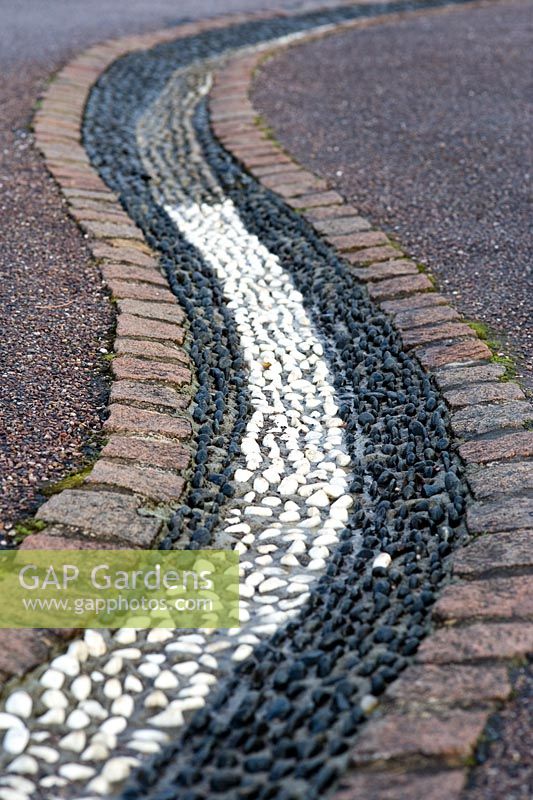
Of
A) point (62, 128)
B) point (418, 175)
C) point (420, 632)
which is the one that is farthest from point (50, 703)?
point (62, 128)

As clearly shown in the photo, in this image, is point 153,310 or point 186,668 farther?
point 153,310

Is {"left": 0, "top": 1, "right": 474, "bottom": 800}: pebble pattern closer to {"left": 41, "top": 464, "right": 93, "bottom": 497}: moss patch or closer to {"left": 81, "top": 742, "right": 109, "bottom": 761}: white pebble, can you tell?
{"left": 81, "top": 742, "right": 109, "bottom": 761}: white pebble

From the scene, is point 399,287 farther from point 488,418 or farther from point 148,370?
point 148,370

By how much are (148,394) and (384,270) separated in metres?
1.25

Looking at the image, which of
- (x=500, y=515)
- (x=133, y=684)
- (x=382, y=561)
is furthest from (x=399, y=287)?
(x=133, y=684)

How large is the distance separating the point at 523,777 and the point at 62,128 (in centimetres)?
438

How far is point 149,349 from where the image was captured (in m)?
3.16

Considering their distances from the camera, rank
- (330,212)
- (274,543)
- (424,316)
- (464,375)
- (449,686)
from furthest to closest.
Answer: (330,212)
(424,316)
(464,375)
(274,543)
(449,686)

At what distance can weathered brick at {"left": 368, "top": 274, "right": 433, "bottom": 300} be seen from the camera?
11.7 feet

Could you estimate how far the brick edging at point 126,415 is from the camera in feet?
7.54

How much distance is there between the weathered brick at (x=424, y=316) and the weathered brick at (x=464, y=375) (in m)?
0.33

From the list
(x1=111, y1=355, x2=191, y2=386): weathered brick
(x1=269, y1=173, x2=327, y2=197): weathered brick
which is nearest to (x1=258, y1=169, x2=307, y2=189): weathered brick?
(x1=269, y1=173, x2=327, y2=197): weathered brick

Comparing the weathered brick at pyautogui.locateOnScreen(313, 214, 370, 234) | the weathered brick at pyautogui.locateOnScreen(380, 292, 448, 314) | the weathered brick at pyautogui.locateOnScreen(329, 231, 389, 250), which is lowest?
the weathered brick at pyautogui.locateOnScreen(380, 292, 448, 314)

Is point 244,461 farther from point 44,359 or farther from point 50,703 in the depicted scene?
point 50,703
